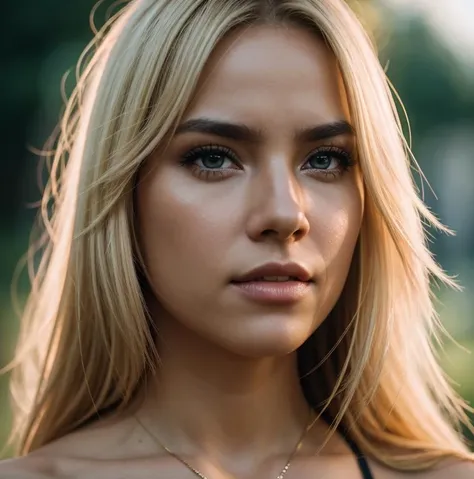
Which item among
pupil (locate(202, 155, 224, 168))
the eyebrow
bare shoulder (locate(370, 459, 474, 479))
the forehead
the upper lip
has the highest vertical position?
the forehead

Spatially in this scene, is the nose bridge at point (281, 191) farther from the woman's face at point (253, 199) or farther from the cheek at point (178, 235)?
the cheek at point (178, 235)

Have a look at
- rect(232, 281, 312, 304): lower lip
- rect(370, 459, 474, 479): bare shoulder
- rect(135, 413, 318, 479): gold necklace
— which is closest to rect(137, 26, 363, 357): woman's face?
rect(232, 281, 312, 304): lower lip

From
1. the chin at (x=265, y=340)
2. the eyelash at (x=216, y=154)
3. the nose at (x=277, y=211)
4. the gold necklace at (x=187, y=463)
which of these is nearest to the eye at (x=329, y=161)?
the eyelash at (x=216, y=154)

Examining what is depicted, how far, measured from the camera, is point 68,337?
2732mm

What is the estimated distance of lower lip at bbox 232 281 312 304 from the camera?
2.41 metres

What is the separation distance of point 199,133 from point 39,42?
26.8 feet

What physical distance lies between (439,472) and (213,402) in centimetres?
56

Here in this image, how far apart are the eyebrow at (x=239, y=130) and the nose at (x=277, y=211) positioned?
9 cm

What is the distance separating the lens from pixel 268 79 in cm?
247

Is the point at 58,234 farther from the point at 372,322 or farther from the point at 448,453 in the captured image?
the point at 448,453

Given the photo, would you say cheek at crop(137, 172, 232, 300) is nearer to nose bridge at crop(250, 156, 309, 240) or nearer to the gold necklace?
nose bridge at crop(250, 156, 309, 240)

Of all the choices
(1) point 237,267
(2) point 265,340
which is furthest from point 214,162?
(2) point 265,340

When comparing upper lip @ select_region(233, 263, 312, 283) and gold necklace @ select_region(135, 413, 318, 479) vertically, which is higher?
upper lip @ select_region(233, 263, 312, 283)

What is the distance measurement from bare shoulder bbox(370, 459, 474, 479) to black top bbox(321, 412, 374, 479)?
0.05 feet
